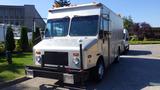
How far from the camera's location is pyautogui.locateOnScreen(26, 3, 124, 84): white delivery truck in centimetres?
974

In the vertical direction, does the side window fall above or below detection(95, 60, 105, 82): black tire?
above

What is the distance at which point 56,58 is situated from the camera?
33.2 ft

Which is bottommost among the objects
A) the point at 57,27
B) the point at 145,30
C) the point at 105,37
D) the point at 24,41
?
the point at 24,41

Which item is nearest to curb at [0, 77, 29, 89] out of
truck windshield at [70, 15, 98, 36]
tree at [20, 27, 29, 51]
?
truck windshield at [70, 15, 98, 36]

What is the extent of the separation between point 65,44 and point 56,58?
0.61 metres

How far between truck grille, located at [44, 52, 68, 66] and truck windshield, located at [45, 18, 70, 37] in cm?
145

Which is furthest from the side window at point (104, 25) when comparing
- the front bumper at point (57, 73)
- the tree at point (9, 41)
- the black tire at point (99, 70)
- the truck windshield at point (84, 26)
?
the tree at point (9, 41)

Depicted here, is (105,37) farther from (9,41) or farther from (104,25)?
(9,41)

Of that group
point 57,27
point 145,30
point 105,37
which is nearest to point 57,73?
point 57,27

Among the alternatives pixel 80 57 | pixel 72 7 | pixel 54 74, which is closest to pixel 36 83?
pixel 54 74

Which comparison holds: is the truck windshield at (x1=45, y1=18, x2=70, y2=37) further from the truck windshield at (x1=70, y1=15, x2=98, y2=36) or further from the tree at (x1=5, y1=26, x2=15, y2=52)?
the tree at (x1=5, y1=26, x2=15, y2=52)

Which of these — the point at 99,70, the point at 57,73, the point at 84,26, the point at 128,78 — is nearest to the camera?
the point at 57,73

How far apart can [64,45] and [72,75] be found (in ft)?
4.66

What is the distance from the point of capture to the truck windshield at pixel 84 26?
11008 mm
